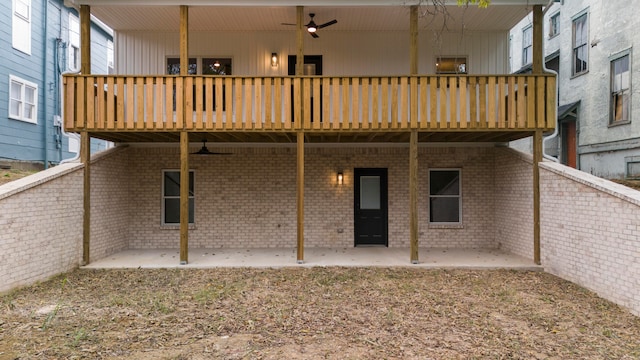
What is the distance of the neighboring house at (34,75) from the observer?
1129cm

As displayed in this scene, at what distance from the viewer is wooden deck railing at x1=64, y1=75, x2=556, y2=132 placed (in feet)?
25.7

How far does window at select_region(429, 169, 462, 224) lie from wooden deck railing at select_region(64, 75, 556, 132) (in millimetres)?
2479

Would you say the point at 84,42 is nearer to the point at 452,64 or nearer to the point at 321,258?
the point at 321,258

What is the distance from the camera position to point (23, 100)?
1198cm

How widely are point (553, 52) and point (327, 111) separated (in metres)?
12.0

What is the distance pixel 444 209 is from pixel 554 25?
10.5 m

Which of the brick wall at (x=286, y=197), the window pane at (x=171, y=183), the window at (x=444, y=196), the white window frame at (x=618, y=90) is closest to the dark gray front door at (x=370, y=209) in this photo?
the brick wall at (x=286, y=197)

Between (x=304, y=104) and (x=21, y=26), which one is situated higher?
(x=21, y=26)

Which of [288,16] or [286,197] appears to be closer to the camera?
[288,16]

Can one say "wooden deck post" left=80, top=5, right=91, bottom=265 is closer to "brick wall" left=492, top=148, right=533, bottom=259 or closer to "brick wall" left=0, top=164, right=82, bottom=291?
"brick wall" left=0, top=164, right=82, bottom=291

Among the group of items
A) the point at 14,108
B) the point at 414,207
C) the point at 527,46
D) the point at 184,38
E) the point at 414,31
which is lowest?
the point at 414,207

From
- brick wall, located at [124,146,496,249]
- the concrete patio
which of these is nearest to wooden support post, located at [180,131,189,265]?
the concrete patio

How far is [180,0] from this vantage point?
7.76 metres

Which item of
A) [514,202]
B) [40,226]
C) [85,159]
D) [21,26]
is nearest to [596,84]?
[514,202]
